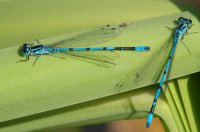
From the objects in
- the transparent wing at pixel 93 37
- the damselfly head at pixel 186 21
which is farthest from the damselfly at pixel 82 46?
the damselfly head at pixel 186 21

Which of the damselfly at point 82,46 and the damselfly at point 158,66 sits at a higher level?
the damselfly at point 82,46

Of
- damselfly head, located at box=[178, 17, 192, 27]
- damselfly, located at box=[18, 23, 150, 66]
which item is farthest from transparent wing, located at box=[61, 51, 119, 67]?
damselfly head, located at box=[178, 17, 192, 27]

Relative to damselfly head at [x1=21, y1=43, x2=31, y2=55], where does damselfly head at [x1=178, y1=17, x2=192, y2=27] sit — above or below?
above

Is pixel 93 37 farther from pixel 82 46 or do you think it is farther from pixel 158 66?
pixel 158 66

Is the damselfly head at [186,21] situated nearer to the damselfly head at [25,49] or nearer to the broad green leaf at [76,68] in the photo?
the broad green leaf at [76,68]

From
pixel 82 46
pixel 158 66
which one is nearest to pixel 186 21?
pixel 158 66

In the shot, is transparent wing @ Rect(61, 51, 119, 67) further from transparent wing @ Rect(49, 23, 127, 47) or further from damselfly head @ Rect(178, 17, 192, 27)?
damselfly head @ Rect(178, 17, 192, 27)

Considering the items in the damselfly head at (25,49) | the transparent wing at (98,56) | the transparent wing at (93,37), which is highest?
the transparent wing at (93,37)
